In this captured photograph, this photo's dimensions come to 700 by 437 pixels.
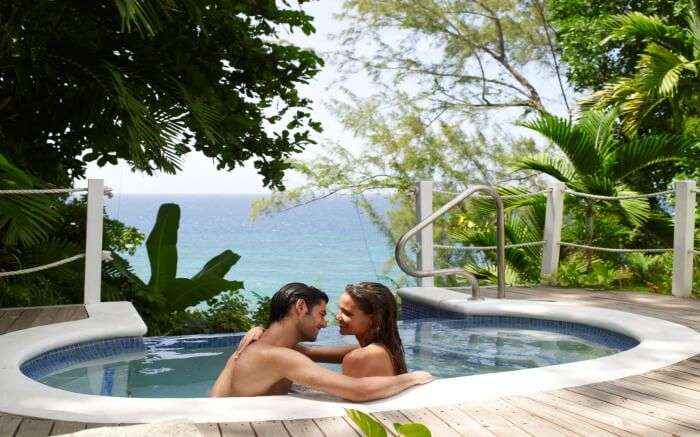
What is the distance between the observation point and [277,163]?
9164mm

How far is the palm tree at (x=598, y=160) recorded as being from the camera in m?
9.73

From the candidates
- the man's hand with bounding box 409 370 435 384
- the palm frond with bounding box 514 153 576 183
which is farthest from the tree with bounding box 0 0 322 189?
the man's hand with bounding box 409 370 435 384

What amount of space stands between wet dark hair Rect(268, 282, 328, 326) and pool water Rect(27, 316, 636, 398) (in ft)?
4.83

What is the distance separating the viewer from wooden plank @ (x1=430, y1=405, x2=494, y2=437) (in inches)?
118

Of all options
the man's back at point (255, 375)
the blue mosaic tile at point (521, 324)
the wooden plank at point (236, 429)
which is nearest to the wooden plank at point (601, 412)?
the man's back at point (255, 375)

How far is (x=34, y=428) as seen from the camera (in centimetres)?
305

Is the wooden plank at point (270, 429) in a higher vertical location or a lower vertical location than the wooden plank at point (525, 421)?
lower

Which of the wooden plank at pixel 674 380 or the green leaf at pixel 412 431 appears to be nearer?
the green leaf at pixel 412 431

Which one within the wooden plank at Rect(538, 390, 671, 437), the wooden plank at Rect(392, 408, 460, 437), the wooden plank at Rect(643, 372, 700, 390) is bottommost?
the wooden plank at Rect(392, 408, 460, 437)

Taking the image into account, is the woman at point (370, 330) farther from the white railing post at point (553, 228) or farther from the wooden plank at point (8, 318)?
the white railing post at point (553, 228)

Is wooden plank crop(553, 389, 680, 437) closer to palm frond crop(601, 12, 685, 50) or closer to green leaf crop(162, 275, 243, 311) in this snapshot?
green leaf crop(162, 275, 243, 311)

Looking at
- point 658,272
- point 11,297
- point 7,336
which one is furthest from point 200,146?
point 658,272

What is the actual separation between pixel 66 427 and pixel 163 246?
5.04 m

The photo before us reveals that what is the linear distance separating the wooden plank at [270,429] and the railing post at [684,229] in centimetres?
475
